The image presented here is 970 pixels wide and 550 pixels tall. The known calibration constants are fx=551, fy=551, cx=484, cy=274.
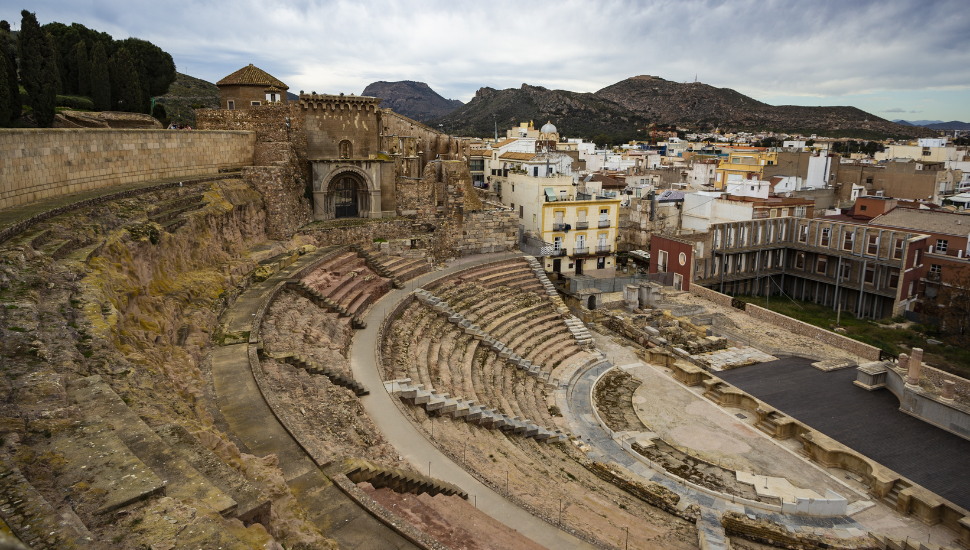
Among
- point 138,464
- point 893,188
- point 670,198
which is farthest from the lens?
point 893,188

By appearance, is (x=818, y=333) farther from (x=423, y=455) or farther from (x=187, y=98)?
(x=187, y=98)

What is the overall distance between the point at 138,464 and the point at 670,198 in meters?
43.6

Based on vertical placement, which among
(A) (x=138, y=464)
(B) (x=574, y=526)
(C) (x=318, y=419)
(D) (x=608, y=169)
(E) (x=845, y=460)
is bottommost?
(E) (x=845, y=460)

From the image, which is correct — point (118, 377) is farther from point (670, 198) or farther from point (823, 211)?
point (823, 211)

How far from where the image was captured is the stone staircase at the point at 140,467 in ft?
18.6

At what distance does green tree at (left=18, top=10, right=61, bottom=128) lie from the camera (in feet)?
83.6

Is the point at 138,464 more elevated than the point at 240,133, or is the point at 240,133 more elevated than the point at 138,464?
the point at 240,133

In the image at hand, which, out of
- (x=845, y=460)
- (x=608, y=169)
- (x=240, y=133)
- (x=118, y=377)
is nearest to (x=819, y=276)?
(x=845, y=460)

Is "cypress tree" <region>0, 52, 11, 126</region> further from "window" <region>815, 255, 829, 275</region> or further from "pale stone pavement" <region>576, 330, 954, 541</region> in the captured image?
"window" <region>815, 255, 829, 275</region>

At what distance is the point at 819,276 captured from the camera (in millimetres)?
39250

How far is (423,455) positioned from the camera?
39.9 ft

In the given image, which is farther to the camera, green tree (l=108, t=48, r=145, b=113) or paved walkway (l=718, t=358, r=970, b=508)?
green tree (l=108, t=48, r=145, b=113)

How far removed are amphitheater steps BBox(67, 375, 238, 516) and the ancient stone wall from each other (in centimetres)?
798

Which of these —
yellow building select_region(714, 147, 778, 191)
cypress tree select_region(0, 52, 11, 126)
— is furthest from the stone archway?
yellow building select_region(714, 147, 778, 191)
